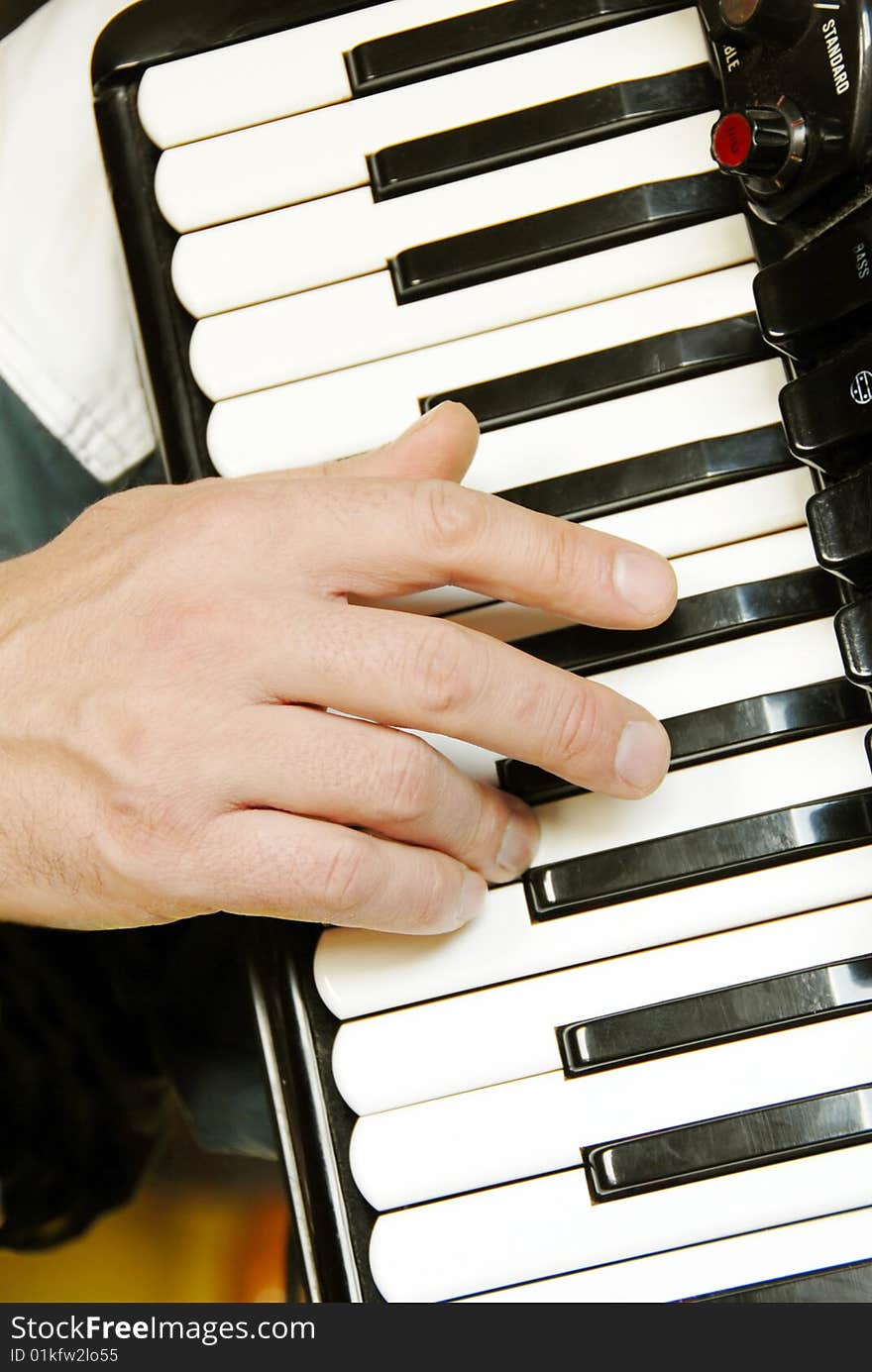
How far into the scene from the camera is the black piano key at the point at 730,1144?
60cm

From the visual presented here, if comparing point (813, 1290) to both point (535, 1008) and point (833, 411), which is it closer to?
point (535, 1008)

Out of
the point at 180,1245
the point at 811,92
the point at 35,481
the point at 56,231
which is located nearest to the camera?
the point at 811,92

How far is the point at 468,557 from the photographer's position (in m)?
0.59

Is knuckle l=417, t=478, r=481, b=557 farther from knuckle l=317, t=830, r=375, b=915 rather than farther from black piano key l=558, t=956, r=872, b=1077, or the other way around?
black piano key l=558, t=956, r=872, b=1077

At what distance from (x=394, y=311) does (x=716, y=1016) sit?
43 cm

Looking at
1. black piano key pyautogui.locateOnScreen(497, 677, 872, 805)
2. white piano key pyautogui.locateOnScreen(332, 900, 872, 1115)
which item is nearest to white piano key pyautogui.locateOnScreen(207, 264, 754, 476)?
black piano key pyautogui.locateOnScreen(497, 677, 872, 805)

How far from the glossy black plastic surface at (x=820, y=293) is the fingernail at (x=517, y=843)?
275 millimetres

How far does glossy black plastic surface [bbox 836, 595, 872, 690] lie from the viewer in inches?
21.9

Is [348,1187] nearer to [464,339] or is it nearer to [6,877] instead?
[6,877]

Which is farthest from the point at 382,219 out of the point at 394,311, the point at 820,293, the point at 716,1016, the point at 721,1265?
the point at 721,1265

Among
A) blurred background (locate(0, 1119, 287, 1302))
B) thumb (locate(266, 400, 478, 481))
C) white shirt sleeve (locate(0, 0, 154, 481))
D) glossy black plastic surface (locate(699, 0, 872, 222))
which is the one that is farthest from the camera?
blurred background (locate(0, 1119, 287, 1302))

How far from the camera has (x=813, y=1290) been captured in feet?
1.96

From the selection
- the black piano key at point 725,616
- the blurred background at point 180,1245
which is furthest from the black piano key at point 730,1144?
the blurred background at point 180,1245

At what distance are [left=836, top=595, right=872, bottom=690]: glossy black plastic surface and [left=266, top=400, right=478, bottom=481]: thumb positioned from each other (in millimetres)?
211
